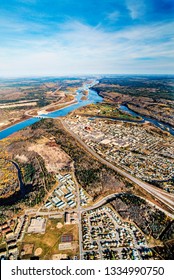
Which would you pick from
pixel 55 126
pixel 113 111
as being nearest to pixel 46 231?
pixel 55 126

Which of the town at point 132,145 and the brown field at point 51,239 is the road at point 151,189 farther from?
the brown field at point 51,239

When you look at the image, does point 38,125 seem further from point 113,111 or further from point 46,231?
point 46,231

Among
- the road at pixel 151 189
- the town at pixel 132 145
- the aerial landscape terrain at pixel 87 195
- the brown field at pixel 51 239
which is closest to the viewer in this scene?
the brown field at pixel 51 239

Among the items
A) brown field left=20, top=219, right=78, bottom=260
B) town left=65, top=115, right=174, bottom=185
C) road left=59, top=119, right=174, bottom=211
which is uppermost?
town left=65, top=115, right=174, bottom=185

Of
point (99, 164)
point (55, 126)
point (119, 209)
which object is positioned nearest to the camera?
point (119, 209)

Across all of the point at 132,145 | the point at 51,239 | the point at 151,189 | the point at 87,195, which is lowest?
the point at 51,239

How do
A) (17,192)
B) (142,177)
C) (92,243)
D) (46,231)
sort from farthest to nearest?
(142,177) < (17,192) < (46,231) < (92,243)

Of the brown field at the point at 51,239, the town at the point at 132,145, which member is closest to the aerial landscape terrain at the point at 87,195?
the brown field at the point at 51,239

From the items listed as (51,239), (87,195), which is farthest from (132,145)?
(51,239)

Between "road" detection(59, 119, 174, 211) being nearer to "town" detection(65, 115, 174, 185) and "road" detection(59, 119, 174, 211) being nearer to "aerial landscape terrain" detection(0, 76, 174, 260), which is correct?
"aerial landscape terrain" detection(0, 76, 174, 260)

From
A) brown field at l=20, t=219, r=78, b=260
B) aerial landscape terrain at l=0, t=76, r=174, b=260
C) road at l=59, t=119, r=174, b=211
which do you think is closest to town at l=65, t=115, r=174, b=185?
aerial landscape terrain at l=0, t=76, r=174, b=260

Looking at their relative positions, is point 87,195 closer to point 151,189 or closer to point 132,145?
point 151,189
